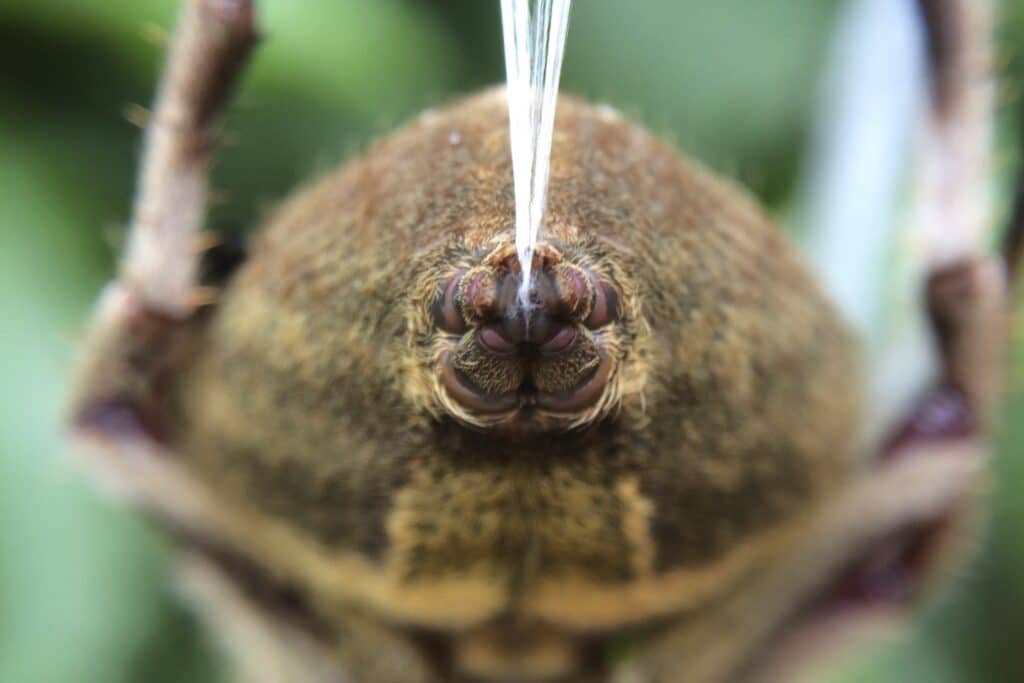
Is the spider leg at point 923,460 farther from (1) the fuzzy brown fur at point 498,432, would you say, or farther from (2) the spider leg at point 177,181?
(2) the spider leg at point 177,181

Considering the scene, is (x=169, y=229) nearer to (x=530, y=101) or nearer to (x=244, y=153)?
(x=530, y=101)

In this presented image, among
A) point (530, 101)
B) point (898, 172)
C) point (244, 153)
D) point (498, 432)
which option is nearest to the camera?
point (530, 101)

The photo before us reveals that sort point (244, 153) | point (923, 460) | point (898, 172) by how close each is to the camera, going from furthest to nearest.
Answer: point (244, 153), point (898, 172), point (923, 460)

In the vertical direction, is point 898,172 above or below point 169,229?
above

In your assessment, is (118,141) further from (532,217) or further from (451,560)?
(532,217)

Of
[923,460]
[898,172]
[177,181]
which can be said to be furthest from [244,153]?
[923,460]

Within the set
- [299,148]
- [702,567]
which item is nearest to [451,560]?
[702,567]

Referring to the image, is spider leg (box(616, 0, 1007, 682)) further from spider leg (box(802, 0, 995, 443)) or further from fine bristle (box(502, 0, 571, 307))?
fine bristle (box(502, 0, 571, 307))
